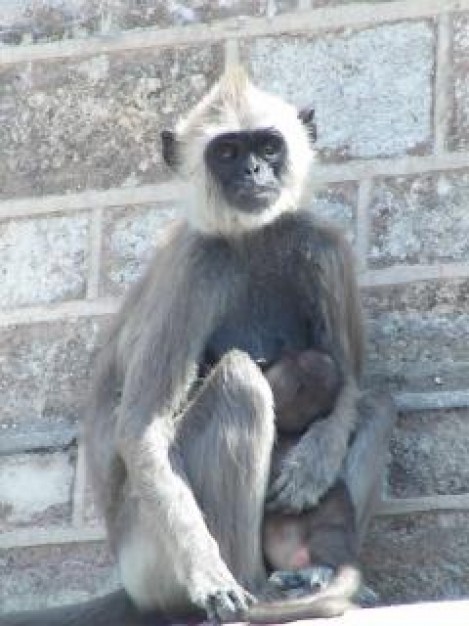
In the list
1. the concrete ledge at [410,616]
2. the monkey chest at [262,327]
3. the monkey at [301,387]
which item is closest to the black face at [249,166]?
the monkey chest at [262,327]

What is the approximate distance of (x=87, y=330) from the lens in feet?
26.7

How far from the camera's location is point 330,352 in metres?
7.41

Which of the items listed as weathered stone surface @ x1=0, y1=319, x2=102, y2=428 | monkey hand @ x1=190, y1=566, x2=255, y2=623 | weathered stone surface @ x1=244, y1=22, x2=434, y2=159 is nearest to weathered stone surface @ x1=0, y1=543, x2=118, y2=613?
weathered stone surface @ x1=0, y1=319, x2=102, y2=428

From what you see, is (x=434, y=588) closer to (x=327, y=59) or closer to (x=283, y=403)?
(x=283, y=403)

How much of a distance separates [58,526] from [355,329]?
1087mm

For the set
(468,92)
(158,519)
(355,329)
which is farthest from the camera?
(468,92)

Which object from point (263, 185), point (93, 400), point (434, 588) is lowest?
point (434, 588)

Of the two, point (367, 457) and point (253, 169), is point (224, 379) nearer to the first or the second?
point (367, 457)

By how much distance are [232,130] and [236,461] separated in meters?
1.02

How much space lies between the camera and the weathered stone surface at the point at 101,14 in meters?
8.34

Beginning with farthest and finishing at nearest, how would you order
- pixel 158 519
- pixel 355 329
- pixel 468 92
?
pixel 468 92 → pixel 355 329 → pixel 158 519

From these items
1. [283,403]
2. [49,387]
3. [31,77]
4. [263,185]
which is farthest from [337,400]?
[31,77]

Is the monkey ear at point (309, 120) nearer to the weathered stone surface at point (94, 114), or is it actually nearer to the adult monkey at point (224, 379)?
the adult monkey at point (224, 379)

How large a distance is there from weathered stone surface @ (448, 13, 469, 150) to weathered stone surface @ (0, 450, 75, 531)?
1454mm
